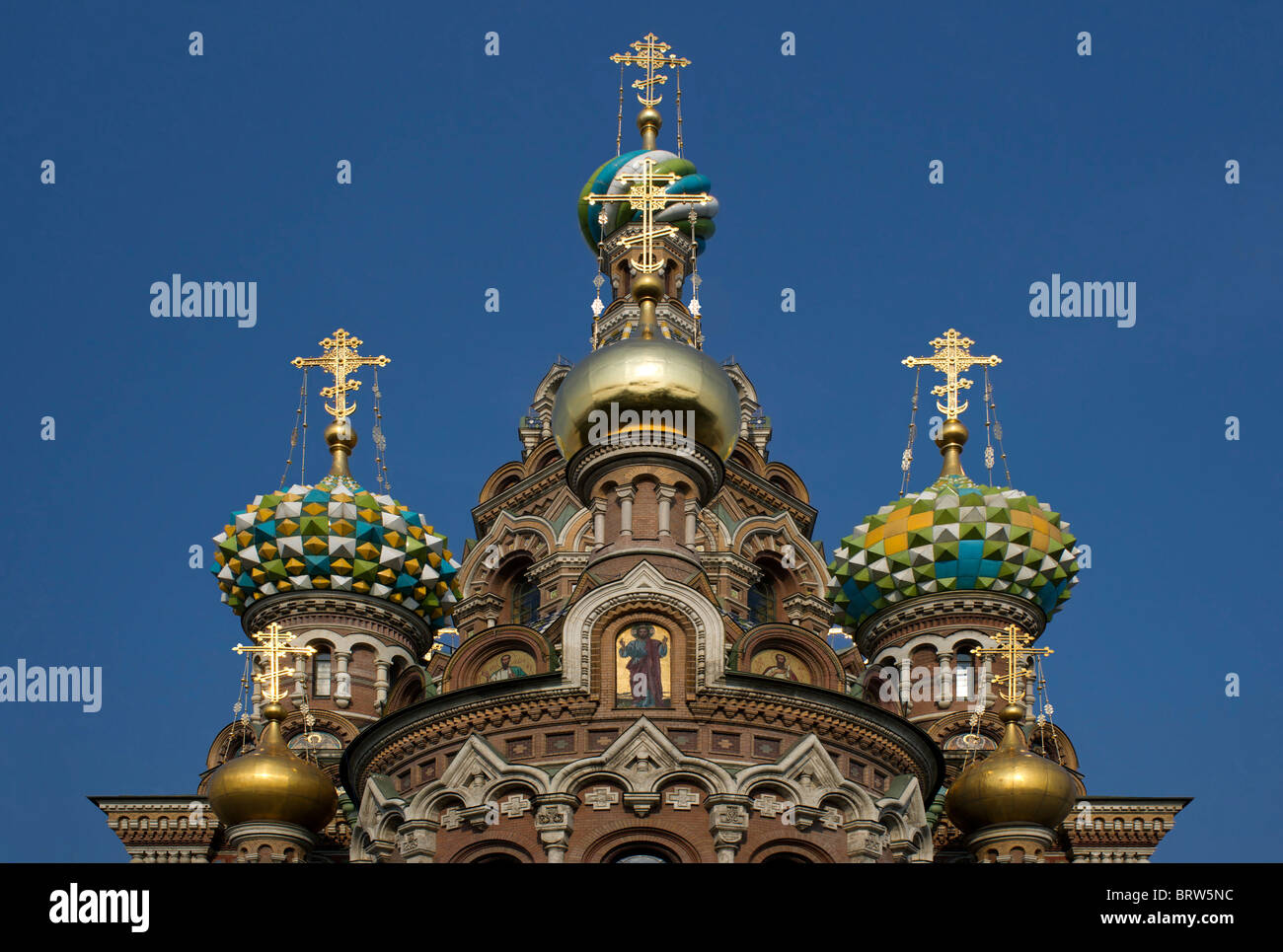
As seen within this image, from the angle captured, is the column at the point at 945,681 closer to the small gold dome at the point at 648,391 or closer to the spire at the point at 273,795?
the small gold dome at the point at 648,391

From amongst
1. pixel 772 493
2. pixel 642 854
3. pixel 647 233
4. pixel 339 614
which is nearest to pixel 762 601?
pixel 772 493

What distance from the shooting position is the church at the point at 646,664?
2311 cm

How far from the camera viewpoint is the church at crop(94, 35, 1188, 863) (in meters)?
23.1

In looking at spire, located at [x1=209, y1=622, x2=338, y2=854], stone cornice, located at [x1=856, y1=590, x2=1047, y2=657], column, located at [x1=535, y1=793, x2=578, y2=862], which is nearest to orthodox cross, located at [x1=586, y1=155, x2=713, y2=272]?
stone cornice, located at [x1=856, y1=590, x2=1047, y2=657]

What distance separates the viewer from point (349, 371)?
3631 centimetres

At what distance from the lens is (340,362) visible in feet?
119

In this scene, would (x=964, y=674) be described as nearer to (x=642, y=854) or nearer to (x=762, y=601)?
(x=762, y=601)

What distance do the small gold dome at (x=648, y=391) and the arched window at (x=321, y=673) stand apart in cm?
745

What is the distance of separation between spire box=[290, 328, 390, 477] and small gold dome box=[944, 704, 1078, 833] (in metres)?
13.2

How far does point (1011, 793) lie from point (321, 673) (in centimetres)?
1102

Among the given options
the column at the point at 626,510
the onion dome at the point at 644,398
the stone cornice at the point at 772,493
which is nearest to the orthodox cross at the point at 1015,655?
the onion dome at the point at 644,398
